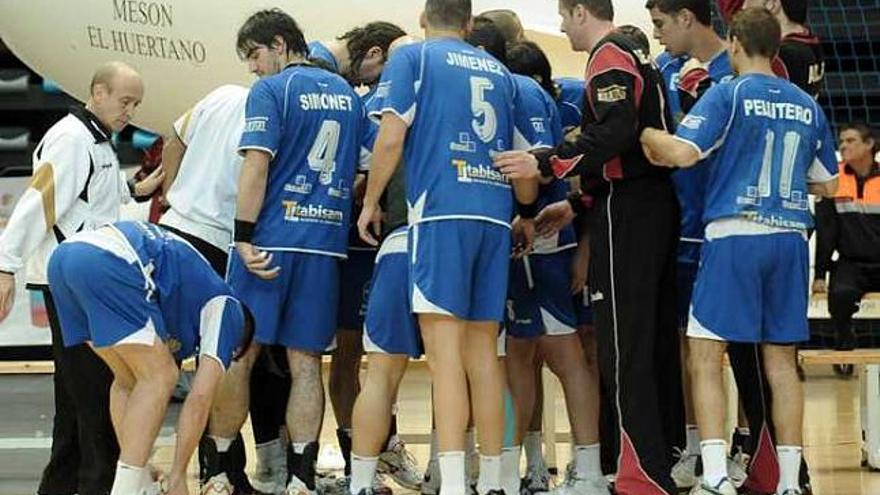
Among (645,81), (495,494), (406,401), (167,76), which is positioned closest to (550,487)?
Result: (495,494)

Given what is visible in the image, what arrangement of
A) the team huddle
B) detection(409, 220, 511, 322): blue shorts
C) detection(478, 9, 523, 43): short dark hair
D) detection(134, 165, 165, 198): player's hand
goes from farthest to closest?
detection(134, 165, 165, 198): player's hand
detection(478, 9, 523, 43): short dark hair
detection(409, 220, 511, 322): blue shorts
the team huddle

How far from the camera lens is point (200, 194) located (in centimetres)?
637

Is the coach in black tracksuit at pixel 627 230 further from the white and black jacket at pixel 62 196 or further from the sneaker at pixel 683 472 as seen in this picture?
the white and black jacket at pixel 62 196

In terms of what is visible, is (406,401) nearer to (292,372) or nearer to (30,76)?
(292,372)

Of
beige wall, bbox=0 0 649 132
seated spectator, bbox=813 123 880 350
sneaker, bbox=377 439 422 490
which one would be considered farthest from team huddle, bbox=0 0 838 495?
seated spectator, bbox=813 123 880 350

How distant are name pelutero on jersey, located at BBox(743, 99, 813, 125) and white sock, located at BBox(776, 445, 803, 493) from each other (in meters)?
1.04

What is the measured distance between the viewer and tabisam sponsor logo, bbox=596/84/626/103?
5.59 metres

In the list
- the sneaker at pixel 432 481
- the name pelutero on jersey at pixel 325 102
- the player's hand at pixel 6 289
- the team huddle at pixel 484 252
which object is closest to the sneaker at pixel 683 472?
the team huddle at pixel 484 252

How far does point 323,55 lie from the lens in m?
6.51

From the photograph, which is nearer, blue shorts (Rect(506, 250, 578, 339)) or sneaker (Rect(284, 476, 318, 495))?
sneaker (Rect(284, 476, 318, 495))

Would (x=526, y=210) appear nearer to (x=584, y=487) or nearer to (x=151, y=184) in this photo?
(x=584, y=487)

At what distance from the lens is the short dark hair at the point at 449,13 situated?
5.74m

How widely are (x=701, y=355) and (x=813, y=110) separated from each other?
2.84 feet

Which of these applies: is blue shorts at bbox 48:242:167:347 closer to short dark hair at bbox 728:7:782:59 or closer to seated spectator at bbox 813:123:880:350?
short dark hair at bbox 728:7:782:59
